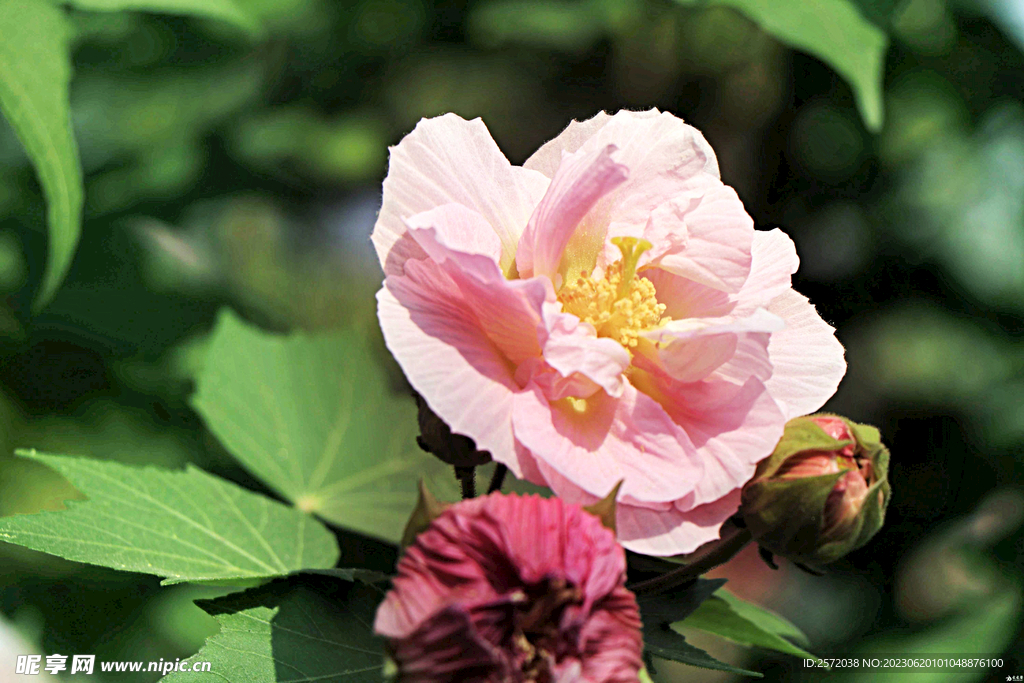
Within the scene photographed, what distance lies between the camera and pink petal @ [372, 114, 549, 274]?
573 millimetres

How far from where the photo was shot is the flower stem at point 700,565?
24.1 inches

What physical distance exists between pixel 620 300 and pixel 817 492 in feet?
0.62

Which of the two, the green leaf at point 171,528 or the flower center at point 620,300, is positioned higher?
the flower center at point 620,300

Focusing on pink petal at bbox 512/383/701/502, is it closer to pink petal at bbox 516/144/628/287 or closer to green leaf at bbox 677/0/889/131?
pink petal at bbox 516/144/628/287

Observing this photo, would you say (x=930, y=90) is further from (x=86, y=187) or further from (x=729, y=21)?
(x=86, y=187)

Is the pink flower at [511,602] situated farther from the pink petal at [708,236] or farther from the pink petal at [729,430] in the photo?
the pink petal at [708,236]

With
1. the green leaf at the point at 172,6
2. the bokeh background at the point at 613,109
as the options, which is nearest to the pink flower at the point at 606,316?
the green leaf at the point at 172,6

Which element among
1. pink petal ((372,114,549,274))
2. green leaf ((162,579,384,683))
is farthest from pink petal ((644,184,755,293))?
green leaf ((162,579,384,683))

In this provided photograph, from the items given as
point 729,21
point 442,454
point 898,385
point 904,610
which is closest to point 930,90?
point 729,21

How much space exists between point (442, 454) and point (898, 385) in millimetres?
1227

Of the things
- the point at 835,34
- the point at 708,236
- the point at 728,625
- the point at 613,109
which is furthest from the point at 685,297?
the point at 613,109

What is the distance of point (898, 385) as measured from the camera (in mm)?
1552

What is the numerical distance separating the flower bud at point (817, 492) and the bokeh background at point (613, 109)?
700 millimetres

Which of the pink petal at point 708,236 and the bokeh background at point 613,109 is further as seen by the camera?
the bokeh background at point 613,109
